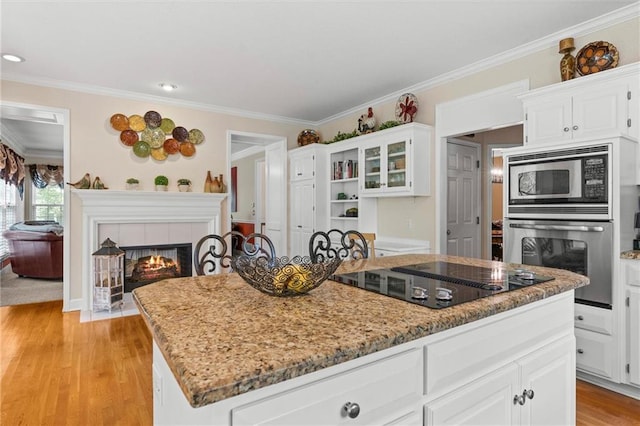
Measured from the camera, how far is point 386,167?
4.33 metres

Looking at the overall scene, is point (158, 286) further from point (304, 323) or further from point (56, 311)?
point (56, 311)

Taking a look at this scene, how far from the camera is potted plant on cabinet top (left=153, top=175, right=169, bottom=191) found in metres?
4.67

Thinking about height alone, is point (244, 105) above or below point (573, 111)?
above

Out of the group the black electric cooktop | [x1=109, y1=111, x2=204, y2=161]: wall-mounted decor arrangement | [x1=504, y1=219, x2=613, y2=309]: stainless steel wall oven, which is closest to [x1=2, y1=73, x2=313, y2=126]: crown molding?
[x1=109, y1=111, x2=204, y2=161]: wall-mounted decor arrangement

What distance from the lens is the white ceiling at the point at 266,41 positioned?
263 centimetres

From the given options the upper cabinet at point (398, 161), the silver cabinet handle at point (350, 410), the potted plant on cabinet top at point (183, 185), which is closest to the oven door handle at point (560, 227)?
the upper cabinet at point (398, 161)

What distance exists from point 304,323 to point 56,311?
4.62 metres

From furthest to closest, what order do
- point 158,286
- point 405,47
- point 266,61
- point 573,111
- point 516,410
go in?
1. point 266,61
2. point 405,47
3. point 573,111
4. point 158,286
5. point 516,410

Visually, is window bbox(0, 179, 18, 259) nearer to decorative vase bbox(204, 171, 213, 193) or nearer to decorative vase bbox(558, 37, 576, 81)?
decorative vase bbox(204, 171, 213, 193)

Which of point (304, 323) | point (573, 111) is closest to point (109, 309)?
point (304, 323)

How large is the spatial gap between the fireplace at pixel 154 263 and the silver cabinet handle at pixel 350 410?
4420 mm

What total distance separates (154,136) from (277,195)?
2067 mm

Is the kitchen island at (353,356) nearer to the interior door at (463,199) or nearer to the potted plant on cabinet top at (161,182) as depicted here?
the interior door at (463,199)

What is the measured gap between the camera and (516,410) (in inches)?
50.4
